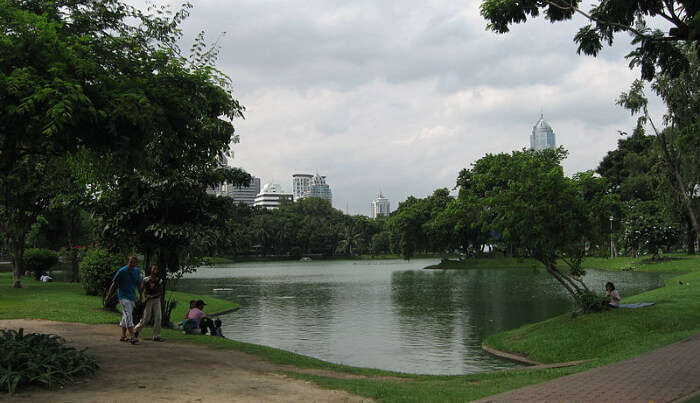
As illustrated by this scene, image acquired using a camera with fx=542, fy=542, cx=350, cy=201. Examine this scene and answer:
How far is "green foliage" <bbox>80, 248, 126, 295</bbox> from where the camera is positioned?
2244 cm

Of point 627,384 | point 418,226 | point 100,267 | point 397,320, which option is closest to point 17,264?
point 100,267

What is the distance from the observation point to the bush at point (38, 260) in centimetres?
3934

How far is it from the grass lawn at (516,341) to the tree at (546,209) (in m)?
1.87

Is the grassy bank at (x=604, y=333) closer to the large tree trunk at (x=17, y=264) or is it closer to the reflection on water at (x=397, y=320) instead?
the reflection on water at (x=397, y=320)

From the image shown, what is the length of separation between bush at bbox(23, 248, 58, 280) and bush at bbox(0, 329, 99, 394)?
3461 cm

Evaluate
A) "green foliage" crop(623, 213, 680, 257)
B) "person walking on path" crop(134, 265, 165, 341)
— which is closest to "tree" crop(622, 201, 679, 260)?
"green foliage" crop(623, 213, 680, 257)

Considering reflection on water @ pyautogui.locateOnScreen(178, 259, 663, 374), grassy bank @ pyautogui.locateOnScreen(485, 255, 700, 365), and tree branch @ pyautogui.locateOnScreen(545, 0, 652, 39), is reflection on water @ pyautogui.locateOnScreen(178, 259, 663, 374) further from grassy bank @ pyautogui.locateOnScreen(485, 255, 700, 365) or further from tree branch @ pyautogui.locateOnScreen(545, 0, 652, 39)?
tree branch @ pyautogui.locateOnScreen(545, 0, 652, 39)

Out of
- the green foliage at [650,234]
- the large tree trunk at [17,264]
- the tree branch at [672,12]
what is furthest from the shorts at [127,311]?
the green foliage at [650,234]

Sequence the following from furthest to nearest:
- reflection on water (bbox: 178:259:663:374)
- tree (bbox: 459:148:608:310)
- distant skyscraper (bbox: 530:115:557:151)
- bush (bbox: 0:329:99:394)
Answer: distant skyscraper (bbox: 530:115:557:151)
tree (bbox: 459:148:608:310)
reflection on water (bbox: 178:259:663:374)
bush (bbox: 0:329:99:394)

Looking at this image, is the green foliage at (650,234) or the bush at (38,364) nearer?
the bush at (38,364)

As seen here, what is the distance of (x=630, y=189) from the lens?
2653 inches

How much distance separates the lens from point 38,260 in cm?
3966

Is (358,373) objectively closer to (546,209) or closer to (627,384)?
(627,384)

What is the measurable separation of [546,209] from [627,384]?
376 inches
